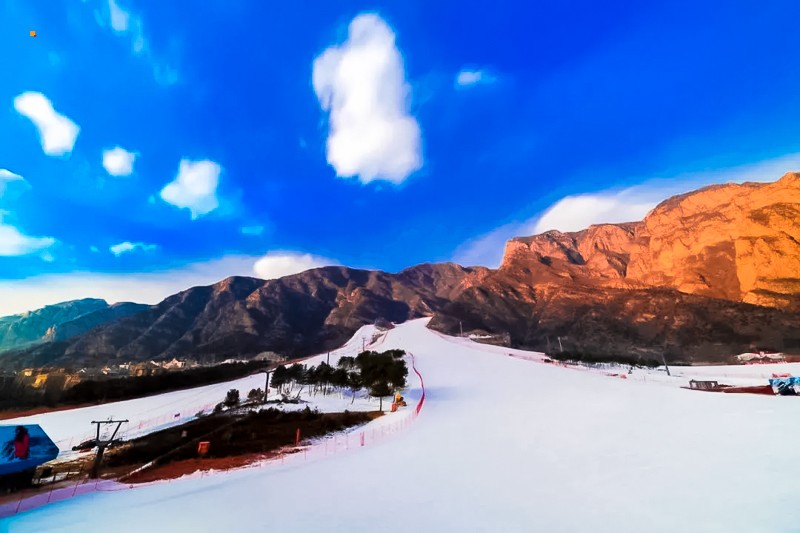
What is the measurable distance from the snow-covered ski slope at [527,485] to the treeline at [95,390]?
9004 centimetres

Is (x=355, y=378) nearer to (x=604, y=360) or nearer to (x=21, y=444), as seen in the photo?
(x=21, y=444)

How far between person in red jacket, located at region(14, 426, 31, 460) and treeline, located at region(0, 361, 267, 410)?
3068 inches

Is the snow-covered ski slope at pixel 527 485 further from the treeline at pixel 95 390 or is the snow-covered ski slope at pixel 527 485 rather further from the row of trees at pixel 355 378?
the treeline at pixel 95 390

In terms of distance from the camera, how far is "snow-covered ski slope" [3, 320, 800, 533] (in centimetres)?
852

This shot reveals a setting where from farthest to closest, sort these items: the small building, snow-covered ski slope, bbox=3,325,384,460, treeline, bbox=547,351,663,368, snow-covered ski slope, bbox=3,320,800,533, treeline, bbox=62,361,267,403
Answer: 1. treeline, bbox=547,351,663,368
2. treeline, bbox=62,361,267,403
3. snow-covered ski slope, bbox=3,325,384,460
4. the small building
5. snow-covered ski slope, bbox=3,320,800,533

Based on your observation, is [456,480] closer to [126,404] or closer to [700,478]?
[700,478]

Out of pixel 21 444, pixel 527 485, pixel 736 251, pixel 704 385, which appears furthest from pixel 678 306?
pixel 21 444

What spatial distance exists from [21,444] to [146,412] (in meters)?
54.6

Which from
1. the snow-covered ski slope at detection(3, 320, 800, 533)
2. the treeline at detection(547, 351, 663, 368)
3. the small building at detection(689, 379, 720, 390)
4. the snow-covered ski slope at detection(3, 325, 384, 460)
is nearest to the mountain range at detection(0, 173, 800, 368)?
the treeline at detection(547, 351, 663, 368)

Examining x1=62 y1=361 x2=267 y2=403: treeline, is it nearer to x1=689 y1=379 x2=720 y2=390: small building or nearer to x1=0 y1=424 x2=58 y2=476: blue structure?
x1=0 y1=424 x2=58 y2=476: blue structure

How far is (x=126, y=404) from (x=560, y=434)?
292ft

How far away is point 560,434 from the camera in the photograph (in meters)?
17.4

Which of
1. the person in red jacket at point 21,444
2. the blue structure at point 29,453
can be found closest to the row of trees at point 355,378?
the blue structure at point 29,453

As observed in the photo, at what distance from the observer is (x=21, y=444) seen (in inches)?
786
